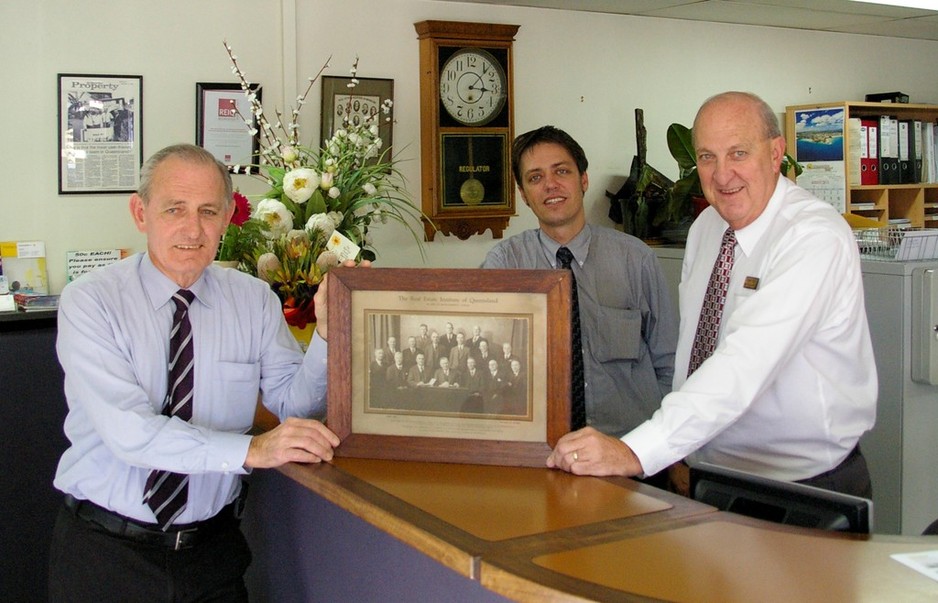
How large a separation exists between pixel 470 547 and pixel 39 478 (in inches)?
114

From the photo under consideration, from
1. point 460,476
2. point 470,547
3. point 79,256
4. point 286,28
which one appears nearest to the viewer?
point 470,547

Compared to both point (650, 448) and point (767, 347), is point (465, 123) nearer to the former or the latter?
point (767, 347)

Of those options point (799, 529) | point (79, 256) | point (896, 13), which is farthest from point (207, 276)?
point (896, 13)

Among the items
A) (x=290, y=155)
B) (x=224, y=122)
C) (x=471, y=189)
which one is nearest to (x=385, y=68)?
(x=471, y=189)

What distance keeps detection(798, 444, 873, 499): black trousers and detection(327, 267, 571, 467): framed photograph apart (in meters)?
0.78

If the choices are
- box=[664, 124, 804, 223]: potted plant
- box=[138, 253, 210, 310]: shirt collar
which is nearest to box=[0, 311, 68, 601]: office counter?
box=[138, 253, 210, 310]: shirt collar

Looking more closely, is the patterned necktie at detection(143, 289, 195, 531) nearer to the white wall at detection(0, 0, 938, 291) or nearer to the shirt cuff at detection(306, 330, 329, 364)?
the shirt cuff at detection(306, 330, 329, 364)

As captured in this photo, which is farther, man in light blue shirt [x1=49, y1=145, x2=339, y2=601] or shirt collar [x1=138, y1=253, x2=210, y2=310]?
shirt collar [x1=138, y1=253, x2=210, y2=310]

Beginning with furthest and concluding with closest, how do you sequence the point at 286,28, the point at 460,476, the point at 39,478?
1. the point at 286,28
2. the point at 39,478
3. the point at 460,476

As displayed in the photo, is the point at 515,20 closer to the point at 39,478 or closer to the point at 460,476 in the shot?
the point at 39,478

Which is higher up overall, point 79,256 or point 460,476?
point 79,256

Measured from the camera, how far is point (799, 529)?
154 centimetres

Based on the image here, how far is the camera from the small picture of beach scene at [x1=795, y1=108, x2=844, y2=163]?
6531 mm

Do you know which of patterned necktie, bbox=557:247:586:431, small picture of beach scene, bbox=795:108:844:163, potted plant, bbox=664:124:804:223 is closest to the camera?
patterned necktie, bbox=557:247:586:431
